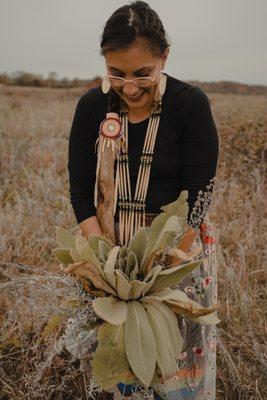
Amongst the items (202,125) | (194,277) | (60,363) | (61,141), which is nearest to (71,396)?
(60,363)

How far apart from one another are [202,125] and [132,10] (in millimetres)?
432

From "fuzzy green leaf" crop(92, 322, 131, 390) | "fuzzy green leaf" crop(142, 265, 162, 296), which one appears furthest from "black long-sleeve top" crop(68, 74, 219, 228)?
"fuzzy green leaf" crop(92, 322, 131, 390)

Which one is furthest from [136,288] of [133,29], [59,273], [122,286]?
[59,273]

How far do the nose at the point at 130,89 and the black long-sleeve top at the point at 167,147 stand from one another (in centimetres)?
15

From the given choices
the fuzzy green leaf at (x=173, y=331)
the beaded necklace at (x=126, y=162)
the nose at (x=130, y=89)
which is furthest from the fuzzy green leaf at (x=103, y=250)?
the nose at (x=130, y=89)

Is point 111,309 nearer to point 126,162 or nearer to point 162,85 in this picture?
point 126,162

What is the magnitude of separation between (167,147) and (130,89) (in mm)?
246

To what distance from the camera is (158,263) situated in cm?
123

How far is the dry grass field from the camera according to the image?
1.96 metres

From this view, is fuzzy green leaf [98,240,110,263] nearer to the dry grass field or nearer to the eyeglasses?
the dry grass field

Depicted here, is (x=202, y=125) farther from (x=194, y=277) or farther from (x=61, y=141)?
(x=61, y=141)

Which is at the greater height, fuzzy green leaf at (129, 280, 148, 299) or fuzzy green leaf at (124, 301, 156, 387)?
fuzzy green leaf at (129, 280, 148, 299)

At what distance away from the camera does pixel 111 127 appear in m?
1.52

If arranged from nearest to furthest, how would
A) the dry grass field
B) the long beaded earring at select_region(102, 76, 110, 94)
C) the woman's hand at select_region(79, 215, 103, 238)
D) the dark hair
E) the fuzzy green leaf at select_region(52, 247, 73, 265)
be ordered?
the fuzzy green leaf at select_region(52, 247, 73, 265) → the dark hair → the long beaded earring at select_region(102, 76, 110, 94) → the woman's hand at select_region(79, 215, 103, 238) → the dry grass field
